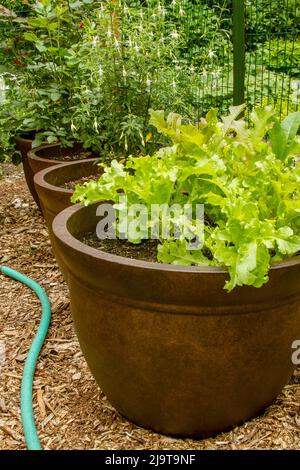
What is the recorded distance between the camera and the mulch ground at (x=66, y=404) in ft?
6.51

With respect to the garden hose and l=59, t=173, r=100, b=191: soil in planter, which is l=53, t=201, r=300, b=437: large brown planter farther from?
l=59, t=173, r=100, b=191: soil in planter

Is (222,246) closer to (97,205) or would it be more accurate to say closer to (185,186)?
(185,186)

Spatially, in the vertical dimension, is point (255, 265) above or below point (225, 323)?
above

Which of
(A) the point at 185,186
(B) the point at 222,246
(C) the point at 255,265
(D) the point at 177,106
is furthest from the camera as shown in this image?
(D) the point at 177,106

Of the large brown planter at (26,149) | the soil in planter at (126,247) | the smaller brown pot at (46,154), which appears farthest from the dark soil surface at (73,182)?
the soil in planter at (126,247)

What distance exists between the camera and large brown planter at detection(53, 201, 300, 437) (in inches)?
65.1

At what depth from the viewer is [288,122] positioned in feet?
6.68

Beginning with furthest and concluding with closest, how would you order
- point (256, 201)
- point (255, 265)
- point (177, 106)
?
point (177, 106), point (256, 201), point (255, 265)

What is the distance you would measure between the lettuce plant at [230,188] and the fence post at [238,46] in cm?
170

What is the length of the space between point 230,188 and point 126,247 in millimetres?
486

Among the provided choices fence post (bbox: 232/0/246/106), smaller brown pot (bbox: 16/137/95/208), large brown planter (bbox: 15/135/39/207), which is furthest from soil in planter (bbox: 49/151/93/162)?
fence post (bbox: 232/0/246/106)

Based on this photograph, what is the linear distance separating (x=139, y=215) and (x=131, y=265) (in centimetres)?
30

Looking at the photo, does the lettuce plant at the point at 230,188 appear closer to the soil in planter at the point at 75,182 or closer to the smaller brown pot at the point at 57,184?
the smaller brown pot at the point at 57,184
